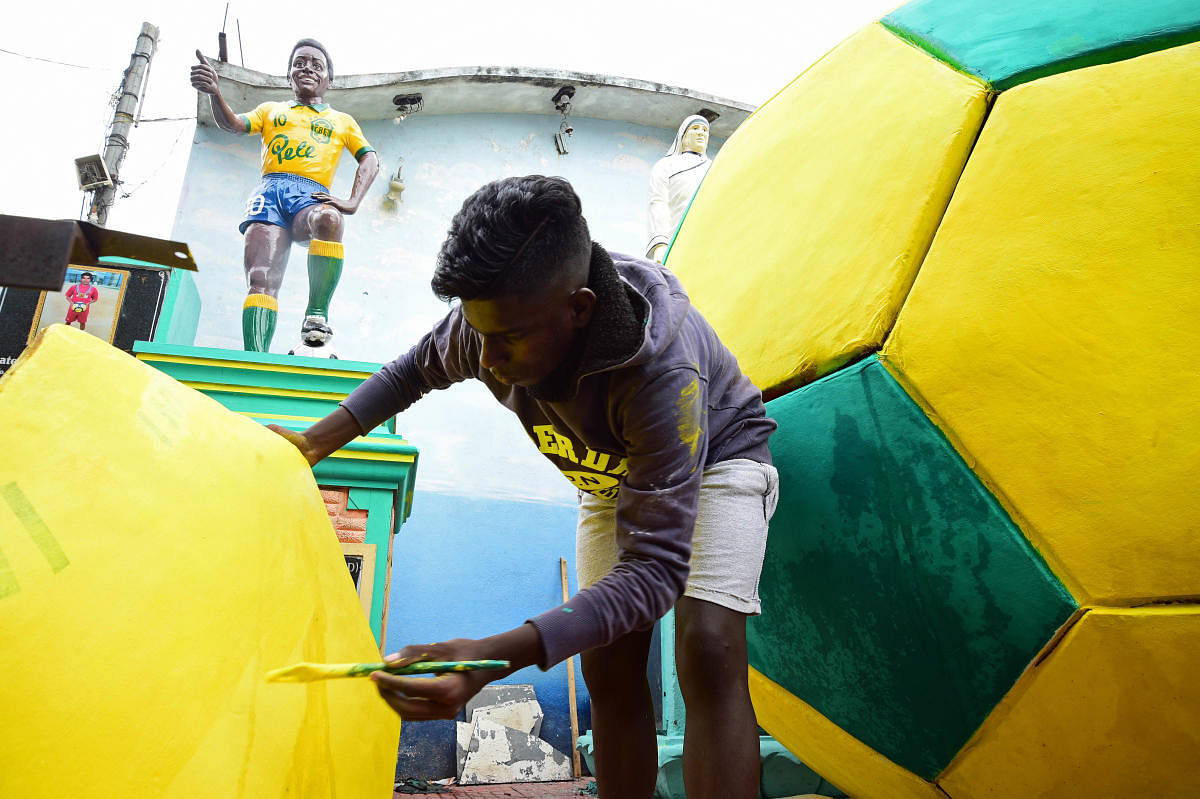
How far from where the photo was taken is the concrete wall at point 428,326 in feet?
16.9

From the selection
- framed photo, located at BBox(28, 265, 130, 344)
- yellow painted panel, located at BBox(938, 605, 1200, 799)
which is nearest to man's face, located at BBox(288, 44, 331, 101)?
framed photo, located at BBox(28, 265, 130, 344)

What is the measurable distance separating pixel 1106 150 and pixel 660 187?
450 centimetres

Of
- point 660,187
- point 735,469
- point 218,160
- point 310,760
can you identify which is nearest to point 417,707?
point 310,760

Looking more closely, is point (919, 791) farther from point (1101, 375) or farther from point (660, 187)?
point (660, 187)

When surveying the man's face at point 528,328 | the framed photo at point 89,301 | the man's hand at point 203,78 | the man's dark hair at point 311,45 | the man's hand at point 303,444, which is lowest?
the man's hand at point 303,444

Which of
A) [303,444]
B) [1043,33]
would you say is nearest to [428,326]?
[303,444]

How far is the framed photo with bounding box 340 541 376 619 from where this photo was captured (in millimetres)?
2579

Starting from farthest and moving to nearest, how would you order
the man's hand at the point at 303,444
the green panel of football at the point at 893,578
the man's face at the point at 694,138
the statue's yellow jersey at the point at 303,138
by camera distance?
the man's face at the point at 694,138 < the statue's yellow jersey at the point at 303,138 < the man's hand at the point at 303,444 < the green panel of football at the point at 893,578

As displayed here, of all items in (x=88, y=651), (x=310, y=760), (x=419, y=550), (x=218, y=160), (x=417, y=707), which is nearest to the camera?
(x=88, y=651)

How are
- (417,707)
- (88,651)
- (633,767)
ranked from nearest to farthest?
1. (88,651)
2. (417,707)
3. (633,767)

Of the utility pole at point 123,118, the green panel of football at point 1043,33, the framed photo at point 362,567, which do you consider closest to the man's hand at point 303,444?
the framed photo at point 362,567

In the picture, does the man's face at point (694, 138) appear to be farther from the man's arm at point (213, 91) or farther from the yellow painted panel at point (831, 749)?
the yellow painted panel at point (831, 749)

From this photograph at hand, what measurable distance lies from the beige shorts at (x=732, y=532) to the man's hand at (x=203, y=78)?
13.2 feet

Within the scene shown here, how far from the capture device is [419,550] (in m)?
5.25
